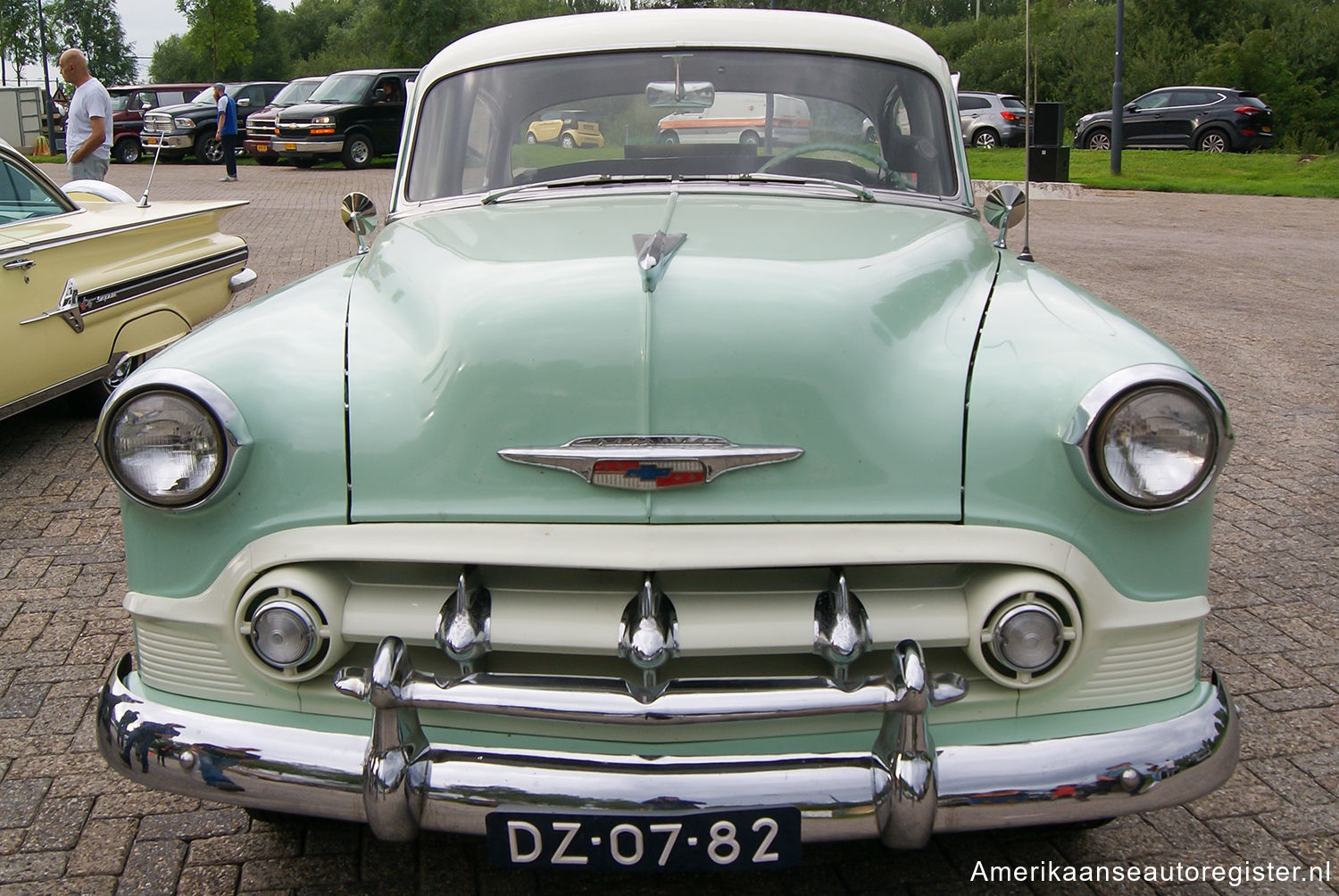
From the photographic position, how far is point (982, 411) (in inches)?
84.8

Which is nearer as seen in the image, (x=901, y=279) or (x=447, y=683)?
(x=447, y=683)

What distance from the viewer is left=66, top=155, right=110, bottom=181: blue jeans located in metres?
9.03

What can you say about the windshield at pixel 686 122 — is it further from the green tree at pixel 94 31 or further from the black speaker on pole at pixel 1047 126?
the green tree at pixel 94 31

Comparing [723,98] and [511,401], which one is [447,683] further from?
[723,98]

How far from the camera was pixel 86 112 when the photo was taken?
338 inches

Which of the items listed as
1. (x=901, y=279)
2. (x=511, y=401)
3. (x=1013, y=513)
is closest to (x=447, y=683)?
(x=511, y=401)

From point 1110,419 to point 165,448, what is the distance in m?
1.62

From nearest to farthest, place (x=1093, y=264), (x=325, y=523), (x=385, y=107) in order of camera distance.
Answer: (x=325, y=523)
(x=1093, y=264)
(x=385, y=107)

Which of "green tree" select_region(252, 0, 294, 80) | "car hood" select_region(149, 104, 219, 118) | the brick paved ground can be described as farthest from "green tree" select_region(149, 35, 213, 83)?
the brick paved ground

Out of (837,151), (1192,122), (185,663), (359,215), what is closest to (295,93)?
(1192,122)

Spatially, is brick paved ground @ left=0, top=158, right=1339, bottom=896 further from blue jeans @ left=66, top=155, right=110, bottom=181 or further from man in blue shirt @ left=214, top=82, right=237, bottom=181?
man in blue shirt @ left=214, top=82, right=237, bottom=181

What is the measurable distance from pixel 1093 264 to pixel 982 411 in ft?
31.5

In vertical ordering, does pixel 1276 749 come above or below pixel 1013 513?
below

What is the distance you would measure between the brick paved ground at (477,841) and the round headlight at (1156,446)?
0.90m
